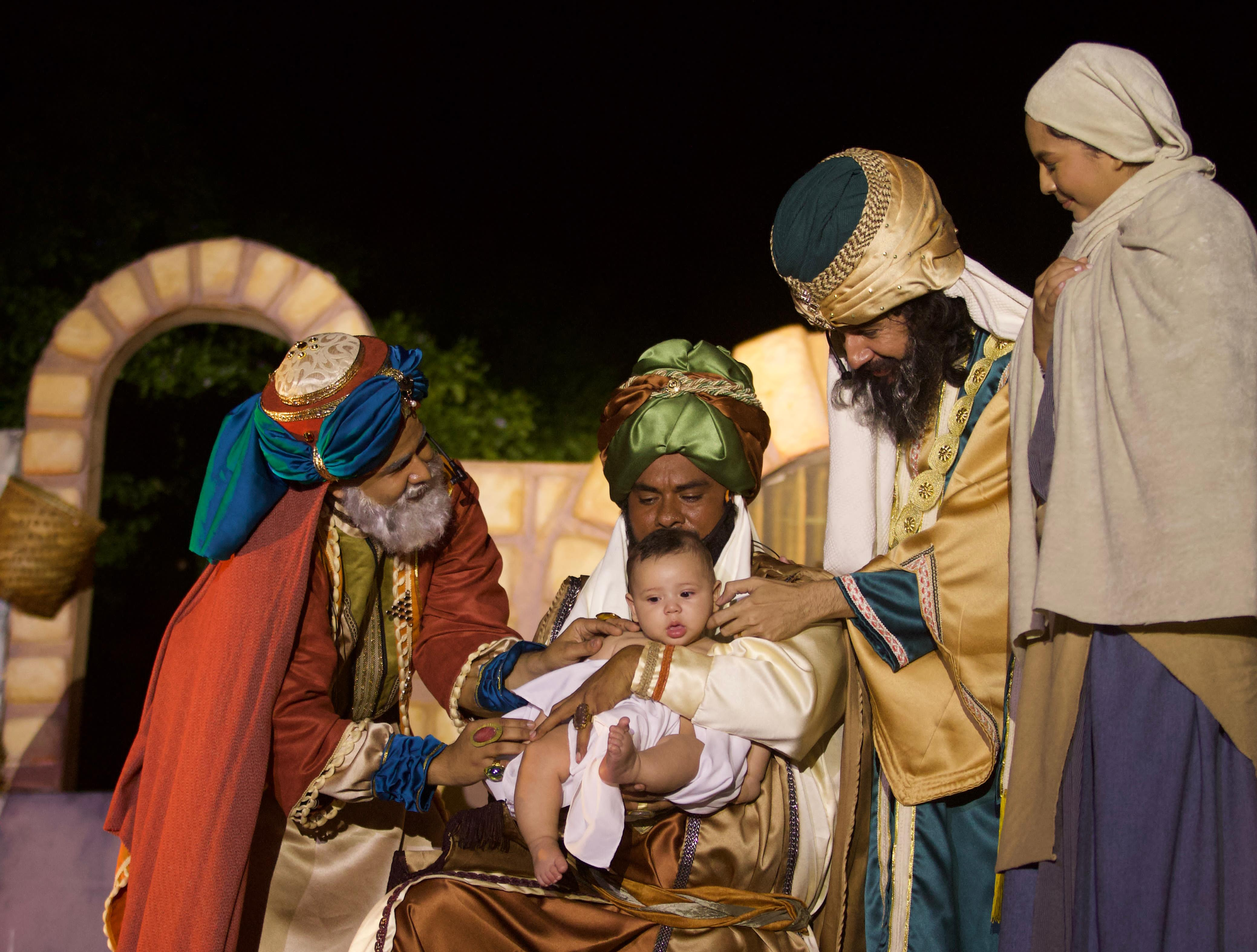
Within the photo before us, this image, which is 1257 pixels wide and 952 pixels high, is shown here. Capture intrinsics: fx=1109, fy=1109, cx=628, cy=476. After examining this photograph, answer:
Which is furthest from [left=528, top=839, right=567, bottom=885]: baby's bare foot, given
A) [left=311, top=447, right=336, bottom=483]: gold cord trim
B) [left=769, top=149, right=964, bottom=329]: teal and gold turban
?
[left=769, top=149, right=964, bottom=329]: teal and gold turban

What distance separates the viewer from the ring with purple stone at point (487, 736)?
3012 millimetres

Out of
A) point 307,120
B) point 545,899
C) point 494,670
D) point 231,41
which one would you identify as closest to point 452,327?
point 307,120

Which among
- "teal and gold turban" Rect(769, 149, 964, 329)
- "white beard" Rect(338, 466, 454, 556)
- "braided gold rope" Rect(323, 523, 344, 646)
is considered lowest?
"braided gold rope" Rect(323, 523, 344, 646)

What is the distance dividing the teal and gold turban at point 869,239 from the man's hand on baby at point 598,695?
1110 millimetres

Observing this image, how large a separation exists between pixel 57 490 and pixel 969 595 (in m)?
4.58

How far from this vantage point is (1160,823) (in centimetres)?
220

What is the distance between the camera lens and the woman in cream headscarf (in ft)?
7.02

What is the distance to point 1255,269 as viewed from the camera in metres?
2.19

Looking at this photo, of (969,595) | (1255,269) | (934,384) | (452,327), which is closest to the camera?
(1255,269)

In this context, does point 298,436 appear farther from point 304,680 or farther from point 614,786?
point 614,786

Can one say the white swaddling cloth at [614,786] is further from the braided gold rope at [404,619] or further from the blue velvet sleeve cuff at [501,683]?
the braided gold rope at [404,619]

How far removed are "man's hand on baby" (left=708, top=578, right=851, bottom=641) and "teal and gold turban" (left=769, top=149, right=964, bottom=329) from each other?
2.47 ft

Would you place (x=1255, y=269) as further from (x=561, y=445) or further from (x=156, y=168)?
(x=156, y=168)

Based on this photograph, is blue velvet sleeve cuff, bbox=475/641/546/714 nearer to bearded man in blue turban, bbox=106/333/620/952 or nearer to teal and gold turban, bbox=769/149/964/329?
bearded man in blue turban, bbox=106/333/620/952
